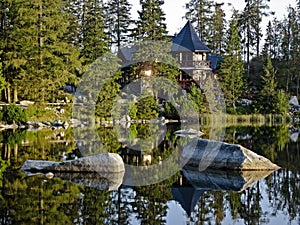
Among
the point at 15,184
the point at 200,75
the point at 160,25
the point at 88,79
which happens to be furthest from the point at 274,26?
the point at 15,184

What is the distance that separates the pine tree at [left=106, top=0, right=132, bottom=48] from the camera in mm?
43344

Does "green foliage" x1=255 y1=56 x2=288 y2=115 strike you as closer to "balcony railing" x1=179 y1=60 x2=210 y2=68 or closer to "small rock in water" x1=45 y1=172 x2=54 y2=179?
"balcony railing" x1=179 y1=60 x2=210 y2=68

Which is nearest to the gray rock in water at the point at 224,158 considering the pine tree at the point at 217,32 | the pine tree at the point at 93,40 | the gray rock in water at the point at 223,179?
the gray rock in water at the point at 223,179

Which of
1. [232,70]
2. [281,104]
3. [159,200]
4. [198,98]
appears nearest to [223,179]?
[159,200]

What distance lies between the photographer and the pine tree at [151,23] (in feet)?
111

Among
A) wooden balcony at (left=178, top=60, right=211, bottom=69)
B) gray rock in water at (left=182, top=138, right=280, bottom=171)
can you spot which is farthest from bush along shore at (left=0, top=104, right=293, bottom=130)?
gray rock in water at (left=182, top=138, right=280, bottom=171)

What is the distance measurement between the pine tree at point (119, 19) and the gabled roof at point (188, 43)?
676 cm

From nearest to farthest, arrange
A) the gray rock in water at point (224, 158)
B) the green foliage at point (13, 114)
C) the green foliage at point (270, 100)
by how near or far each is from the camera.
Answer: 1. the gray rock in water at point (224, 158)
2. the green foliage at point (13, 114)
3. the green foliage at point (270, 100)

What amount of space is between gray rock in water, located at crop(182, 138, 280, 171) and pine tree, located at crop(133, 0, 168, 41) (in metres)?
23.8

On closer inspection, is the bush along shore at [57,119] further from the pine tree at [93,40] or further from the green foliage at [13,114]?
the pine tree at [93,40]

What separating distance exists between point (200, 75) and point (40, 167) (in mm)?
28928

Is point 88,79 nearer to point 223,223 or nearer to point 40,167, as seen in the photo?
point 40,167

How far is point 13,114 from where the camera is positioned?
82.1 feet

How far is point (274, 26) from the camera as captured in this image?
46.2m
